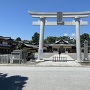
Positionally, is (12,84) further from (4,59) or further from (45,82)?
(4,59)

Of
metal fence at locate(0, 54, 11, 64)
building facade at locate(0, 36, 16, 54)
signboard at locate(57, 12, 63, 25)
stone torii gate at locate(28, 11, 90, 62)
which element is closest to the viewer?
metal fence at locate(0, 54, 11, 64)

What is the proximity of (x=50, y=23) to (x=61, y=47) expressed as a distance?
177 feet

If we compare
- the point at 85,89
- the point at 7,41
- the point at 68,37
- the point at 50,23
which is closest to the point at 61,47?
→ the point at 7,41

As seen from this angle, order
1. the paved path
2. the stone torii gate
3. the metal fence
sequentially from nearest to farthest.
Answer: the paved path < the metal fence < the stone torii gate

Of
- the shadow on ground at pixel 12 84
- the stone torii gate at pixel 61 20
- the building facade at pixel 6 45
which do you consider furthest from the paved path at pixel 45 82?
the building facade at pixel 6 45

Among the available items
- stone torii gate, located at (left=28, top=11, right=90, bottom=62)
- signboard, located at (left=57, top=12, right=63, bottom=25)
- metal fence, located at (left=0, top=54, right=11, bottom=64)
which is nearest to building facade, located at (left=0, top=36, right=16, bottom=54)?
stone torii gate, located at (left=28, top=11, right=90, bottom=62)

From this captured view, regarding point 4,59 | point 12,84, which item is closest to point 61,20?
point 4,59

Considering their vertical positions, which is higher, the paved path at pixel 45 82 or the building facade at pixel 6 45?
the building facade at pixel 6 45

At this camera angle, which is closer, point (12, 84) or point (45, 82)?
point (12, 84)

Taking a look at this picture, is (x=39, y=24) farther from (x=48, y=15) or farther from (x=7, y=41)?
(x=7, y=41)

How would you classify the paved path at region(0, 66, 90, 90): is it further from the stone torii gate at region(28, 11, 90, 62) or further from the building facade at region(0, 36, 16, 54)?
the building facade at region(0, 36, 16, 54)

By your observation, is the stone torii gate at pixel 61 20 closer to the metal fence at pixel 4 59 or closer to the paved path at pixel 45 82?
the metal fence at pixel 4 59

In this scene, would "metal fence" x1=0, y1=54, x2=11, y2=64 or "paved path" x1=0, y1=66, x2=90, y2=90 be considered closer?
"paved path" x1=0, y1=66, x2=90, y2=90

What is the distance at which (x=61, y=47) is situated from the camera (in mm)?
79250
